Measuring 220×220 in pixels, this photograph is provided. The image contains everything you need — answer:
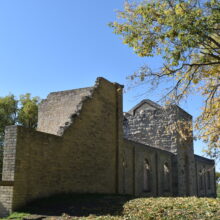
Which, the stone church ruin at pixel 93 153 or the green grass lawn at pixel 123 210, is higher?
the stone church ruin at pixel 93 153

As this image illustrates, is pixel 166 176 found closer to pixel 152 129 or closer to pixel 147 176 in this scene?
pixel 147 176

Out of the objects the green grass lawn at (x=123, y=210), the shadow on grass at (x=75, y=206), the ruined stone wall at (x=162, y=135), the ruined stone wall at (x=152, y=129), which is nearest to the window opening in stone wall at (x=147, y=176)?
the ruined stone wall at (x=162, y=135)

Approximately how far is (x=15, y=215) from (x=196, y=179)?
24.1 meters

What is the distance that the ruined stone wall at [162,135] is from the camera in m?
28.4

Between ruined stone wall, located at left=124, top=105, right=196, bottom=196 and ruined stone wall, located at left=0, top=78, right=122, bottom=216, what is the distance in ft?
31.8

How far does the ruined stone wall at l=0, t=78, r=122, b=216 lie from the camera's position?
1301 cm

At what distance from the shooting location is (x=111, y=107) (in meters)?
19.3

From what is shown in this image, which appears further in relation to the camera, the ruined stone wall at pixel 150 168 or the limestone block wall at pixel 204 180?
the limestone block wall at pixel 204 180

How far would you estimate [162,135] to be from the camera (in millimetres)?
28859

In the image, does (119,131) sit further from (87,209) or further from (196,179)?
(196,179)

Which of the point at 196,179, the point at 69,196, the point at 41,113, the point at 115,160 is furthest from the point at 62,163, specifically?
the point at 196,179

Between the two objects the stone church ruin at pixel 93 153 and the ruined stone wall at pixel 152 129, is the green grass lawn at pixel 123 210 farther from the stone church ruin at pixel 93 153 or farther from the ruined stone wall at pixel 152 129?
the ruined stone wall at pixel 152 129

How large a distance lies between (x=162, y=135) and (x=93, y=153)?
12806 mm

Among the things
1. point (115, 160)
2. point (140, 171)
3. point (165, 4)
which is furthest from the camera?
point (140, 171)
